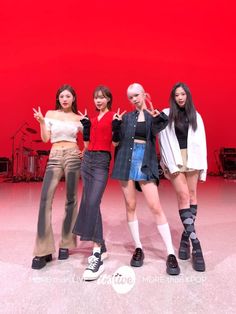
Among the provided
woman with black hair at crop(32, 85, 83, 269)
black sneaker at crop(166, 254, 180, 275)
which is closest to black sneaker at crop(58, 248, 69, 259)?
woman with black hair at crop(32, 85, 83, 269)

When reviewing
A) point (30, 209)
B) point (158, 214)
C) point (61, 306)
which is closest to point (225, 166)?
point (30, 209)

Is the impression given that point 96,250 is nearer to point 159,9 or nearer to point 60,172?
point 60,172

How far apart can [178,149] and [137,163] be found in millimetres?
331

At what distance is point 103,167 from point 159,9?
7.06 metres

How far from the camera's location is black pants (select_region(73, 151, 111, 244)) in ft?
6.88

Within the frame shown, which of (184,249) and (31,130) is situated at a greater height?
(31,130)

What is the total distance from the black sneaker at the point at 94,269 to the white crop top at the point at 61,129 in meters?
0.84

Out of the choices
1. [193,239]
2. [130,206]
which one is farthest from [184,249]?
[130,206]

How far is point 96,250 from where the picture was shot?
7.07 ft

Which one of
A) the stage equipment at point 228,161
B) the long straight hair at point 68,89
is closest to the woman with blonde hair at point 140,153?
the long straight hair at point 68,89

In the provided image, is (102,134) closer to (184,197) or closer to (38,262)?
(184,197)

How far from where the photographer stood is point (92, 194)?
2113 mm

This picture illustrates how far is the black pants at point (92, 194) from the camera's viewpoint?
2.10m

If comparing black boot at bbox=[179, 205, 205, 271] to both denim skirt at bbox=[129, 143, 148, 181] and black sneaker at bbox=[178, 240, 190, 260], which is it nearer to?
Answer: black sneaker at bbox=[178, 240, 190, 260]
